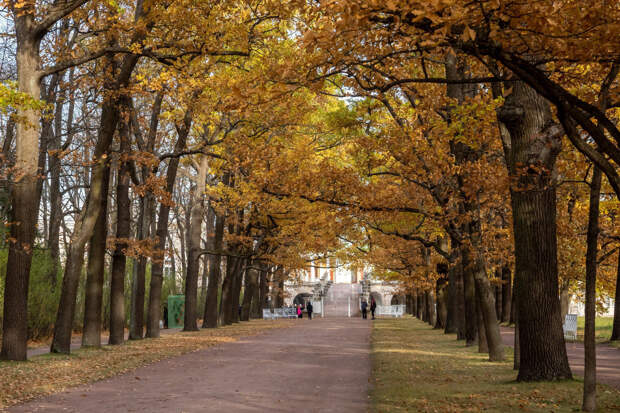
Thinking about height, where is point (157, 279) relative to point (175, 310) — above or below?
above

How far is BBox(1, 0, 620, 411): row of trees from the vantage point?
7117 millimetres

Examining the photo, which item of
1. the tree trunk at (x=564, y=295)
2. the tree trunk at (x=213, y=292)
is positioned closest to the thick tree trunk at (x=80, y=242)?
the tree trunk at (x=213, y=292)

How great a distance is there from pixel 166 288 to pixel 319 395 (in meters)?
30.6

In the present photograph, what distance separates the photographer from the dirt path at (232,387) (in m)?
→ 9.10

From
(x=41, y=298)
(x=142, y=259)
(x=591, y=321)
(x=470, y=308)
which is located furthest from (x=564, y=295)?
(x=591, y=321)

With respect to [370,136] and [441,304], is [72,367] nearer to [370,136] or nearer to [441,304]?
[370,136]

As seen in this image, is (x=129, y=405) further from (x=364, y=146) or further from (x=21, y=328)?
(x=364, y=146)

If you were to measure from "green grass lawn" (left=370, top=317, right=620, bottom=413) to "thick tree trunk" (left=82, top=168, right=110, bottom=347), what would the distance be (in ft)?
26.7

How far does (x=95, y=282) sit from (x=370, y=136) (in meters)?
8.96

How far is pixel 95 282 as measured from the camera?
1923 cm

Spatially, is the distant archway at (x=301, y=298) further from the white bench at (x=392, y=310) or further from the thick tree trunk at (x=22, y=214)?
the thick tree trunk at (x=22, y=214)

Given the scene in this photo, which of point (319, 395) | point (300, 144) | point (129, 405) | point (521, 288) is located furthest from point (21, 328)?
point (300, 144)

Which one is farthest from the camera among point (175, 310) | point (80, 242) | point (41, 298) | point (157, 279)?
point (175, 310)

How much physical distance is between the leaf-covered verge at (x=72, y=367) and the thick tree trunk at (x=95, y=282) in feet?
1.77
